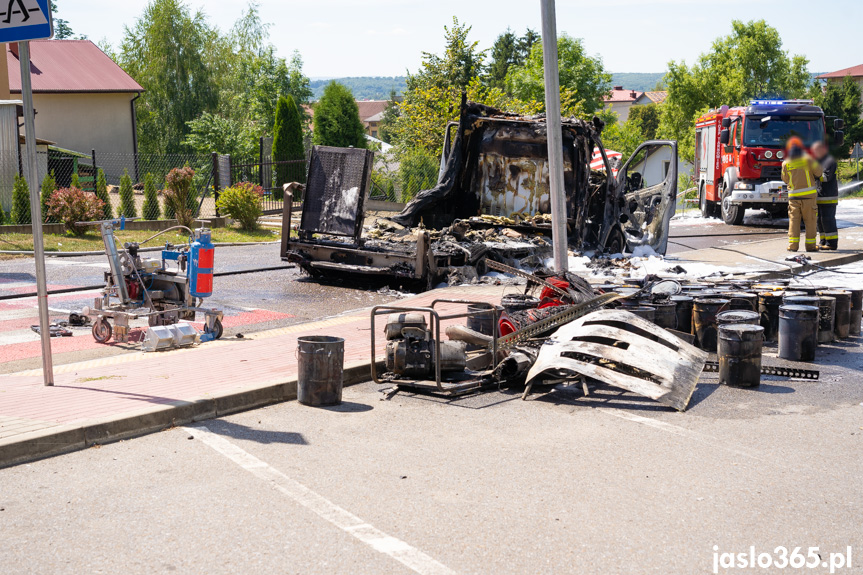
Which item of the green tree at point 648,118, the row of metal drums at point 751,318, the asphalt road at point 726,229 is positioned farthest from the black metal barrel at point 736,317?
the green tree at point 648,118

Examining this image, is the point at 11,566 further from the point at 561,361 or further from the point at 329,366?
the point at 561,361

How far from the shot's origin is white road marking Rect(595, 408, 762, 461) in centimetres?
569

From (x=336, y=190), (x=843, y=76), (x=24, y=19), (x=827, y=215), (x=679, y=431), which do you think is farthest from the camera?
(x=827, y=215)

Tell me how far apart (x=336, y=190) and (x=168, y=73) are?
155ft

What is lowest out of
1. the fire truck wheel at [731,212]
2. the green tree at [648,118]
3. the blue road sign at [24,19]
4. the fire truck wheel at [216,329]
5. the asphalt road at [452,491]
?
the asphalt road at [452,491]

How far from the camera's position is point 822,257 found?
15.8m

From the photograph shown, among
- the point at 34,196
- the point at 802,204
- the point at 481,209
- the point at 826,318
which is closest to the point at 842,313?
the point at 826,318

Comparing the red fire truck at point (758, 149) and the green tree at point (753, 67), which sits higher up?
the green tree at point (753, 67)

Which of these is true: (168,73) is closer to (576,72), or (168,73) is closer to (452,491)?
(576,72)

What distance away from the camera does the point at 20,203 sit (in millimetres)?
21453

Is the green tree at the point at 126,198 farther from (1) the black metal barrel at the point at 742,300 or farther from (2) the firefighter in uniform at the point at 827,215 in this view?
(1) the black metal barrel at the point at 742,300

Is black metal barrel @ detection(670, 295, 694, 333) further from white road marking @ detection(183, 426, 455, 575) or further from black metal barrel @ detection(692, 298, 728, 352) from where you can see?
white road marking @ detection(183, 426, 455, 575)

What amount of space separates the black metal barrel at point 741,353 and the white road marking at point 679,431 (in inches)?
54.7

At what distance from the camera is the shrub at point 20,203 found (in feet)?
70.2
